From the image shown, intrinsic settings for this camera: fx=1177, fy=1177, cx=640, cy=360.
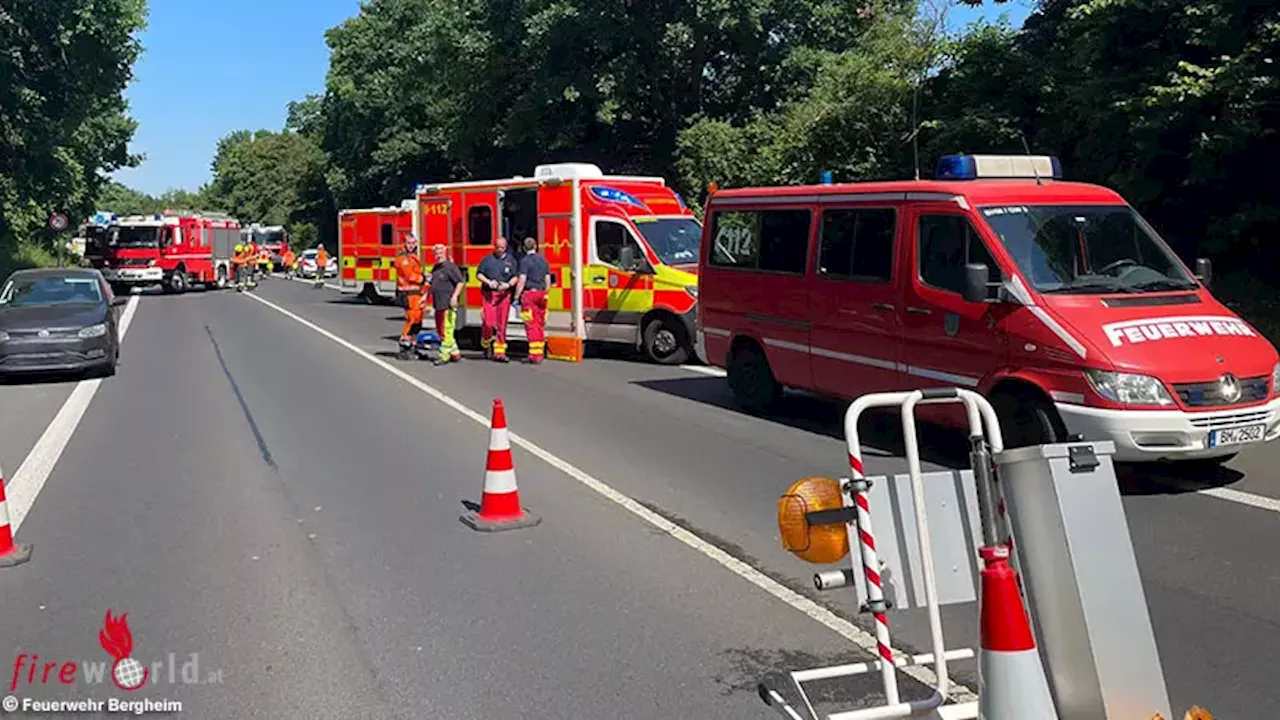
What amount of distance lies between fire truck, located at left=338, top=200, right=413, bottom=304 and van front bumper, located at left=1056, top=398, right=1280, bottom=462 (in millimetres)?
24324

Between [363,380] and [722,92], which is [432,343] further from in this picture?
[722,92]

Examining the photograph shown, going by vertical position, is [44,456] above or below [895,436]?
below

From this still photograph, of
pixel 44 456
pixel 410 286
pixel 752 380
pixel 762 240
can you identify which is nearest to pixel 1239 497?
pixel 752 380

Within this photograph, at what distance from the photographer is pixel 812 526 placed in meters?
3.76

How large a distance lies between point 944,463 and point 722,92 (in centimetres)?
2211

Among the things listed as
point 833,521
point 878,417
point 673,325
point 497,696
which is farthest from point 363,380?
point 833,521

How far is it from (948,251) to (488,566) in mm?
4642

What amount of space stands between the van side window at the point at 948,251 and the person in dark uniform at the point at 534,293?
7791 mm

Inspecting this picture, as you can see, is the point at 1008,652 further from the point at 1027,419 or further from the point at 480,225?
the point at 480,225

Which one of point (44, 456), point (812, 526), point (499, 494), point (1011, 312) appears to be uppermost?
point (1011, 312)

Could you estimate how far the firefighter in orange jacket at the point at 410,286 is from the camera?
57.6 ft

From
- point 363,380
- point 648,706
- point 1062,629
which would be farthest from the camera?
point 363,380

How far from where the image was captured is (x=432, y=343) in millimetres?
17891

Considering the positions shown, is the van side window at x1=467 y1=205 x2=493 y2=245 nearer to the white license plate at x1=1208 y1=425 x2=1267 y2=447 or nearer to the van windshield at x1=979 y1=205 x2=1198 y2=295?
the van windshield at x1=979 y1=205 x2=1198 y2=295
